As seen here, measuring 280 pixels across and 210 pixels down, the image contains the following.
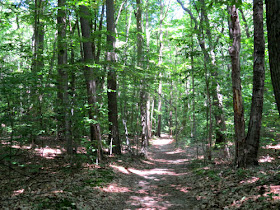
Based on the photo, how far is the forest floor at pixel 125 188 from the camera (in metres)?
4.60

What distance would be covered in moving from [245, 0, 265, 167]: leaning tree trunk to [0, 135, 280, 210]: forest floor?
22.9 inches

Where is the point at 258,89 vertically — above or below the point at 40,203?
above

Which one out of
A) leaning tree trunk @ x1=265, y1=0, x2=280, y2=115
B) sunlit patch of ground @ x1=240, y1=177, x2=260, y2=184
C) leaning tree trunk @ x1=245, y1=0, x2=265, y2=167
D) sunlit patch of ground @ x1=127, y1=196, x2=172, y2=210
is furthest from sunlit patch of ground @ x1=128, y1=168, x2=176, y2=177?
leaning tree trunk @ x1=265, y1=0, x2=280, y2=115

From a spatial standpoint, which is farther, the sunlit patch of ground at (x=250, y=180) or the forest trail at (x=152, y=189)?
the forest trail at (x=152, y=189)

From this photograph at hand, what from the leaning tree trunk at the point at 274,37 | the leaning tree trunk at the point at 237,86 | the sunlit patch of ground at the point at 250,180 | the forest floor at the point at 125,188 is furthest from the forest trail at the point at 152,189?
the leaning tree trunk at the point at 274,37

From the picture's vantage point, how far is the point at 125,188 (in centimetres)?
723

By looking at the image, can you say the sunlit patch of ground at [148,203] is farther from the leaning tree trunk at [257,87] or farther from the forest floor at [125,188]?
the leaning tree trunk at [257,87]

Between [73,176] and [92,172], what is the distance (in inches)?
28.5

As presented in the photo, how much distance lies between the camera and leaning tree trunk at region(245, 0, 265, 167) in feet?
20.6

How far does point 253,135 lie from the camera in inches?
259

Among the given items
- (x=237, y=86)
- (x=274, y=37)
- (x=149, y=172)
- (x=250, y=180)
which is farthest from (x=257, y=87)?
(x=149, y=172)

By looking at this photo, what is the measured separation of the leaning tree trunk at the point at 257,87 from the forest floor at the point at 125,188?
581mm

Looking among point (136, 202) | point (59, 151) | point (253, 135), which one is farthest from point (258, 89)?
point (59, 151)

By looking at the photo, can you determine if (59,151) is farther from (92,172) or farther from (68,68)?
(68,68)
